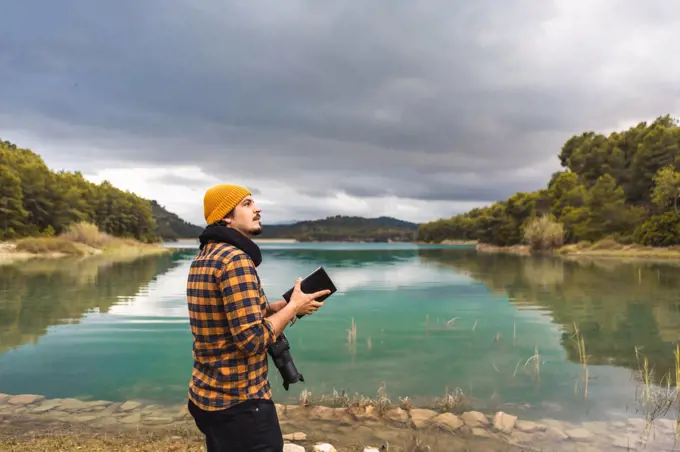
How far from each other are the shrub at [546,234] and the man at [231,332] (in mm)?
82378

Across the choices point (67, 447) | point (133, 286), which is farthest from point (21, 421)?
point (133, 286)

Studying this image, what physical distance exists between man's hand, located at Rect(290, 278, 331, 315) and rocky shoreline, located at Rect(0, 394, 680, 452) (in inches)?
120

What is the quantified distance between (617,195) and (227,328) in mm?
85786

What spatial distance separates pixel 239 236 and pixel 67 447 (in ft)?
14.6

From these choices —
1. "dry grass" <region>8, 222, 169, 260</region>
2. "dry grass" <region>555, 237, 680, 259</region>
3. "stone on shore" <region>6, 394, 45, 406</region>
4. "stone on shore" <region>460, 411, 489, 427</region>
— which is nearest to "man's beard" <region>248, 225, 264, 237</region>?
"stone on shore" <region>460, 411, 489, 427</region>

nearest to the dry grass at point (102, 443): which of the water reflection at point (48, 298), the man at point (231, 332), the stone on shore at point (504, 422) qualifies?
the man at point (231, 332)

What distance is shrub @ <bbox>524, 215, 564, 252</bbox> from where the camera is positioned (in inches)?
3056

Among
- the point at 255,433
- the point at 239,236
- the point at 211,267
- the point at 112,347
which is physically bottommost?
the point at 112,347

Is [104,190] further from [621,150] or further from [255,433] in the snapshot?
[255,433]

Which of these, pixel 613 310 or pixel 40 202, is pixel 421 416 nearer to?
pixel 613 310

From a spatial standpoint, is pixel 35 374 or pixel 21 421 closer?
pixel 21 421

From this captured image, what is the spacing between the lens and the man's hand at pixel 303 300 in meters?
2.90

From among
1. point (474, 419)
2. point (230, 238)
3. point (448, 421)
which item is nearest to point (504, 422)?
point (474, 419)

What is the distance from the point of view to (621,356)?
38.0ft
